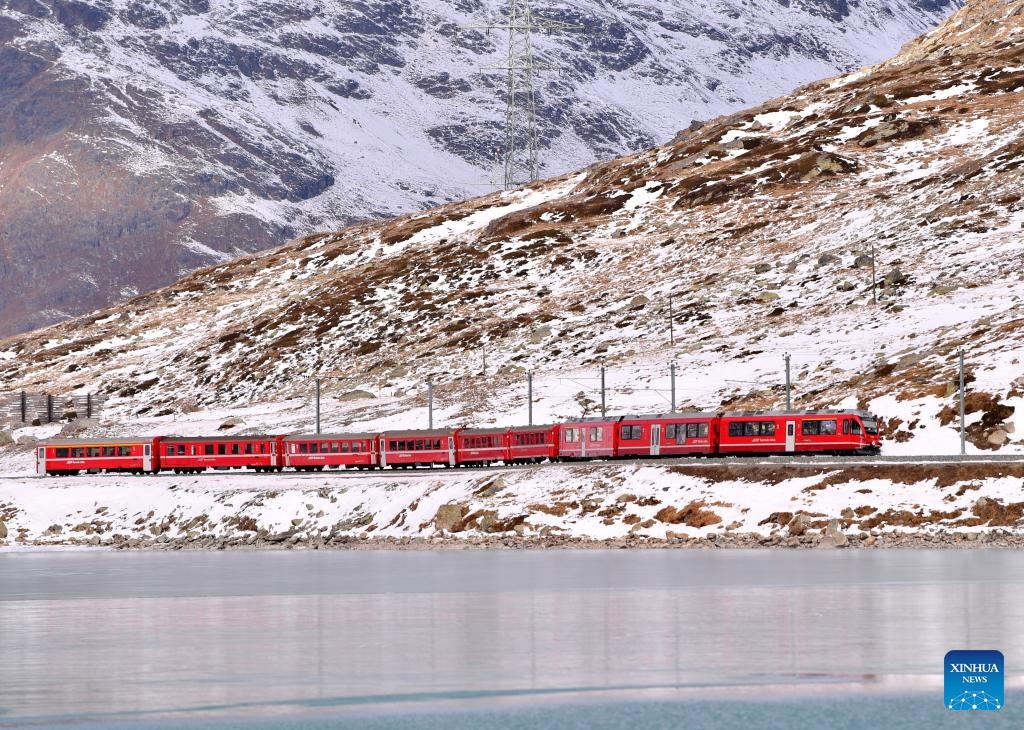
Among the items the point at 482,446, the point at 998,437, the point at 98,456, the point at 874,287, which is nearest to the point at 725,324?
the point at 874,287

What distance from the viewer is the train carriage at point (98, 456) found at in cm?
11475

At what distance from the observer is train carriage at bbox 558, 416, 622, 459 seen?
314 feet

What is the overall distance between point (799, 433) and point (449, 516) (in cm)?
2075

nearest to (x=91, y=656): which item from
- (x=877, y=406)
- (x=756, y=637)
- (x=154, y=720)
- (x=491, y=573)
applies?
(x=154, y=720)

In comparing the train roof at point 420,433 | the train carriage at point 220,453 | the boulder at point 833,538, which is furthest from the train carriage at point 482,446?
the boulder at point 833,538

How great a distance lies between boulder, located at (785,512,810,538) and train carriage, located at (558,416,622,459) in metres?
24.8

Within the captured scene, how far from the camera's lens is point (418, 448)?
4119 inches

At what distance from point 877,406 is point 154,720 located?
259 feet

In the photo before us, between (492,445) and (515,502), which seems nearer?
(515,502)

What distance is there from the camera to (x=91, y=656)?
29359mm

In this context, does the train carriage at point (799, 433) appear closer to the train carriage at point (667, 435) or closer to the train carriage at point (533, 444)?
the train carriage at point (667, 435)

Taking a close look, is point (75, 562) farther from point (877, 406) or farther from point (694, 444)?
point (877, 406)

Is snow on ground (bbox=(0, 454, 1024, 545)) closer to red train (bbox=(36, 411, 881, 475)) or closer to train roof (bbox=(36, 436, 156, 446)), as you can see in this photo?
red train (bbox=(36, 411, 881, 475))

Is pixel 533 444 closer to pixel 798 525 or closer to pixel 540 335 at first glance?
pixel 798 525
